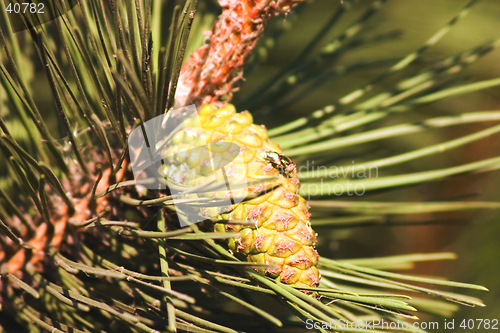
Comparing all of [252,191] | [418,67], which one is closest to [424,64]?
[418,67]

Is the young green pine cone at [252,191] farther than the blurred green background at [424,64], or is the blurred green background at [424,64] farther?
the blurred green background at [424,64]

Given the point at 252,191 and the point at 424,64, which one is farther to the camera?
the point at 424,64

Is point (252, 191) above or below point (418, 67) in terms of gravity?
below

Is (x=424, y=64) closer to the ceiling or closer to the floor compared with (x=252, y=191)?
closer to the ceiling

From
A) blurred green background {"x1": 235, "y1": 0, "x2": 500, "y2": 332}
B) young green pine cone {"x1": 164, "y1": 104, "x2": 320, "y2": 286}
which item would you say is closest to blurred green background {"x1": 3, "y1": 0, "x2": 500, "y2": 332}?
blurred green background {"x1": 235, "y1": 0, "x2": 500, "y2": 332}

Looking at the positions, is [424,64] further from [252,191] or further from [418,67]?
[252,191]

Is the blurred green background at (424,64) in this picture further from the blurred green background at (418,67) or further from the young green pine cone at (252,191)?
the young green pine cone at (252,191)

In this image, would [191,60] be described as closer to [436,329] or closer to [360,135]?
[360,135]

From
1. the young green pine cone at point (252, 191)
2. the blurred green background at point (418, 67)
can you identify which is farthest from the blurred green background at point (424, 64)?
the young green pine cone at point (252, 191)
